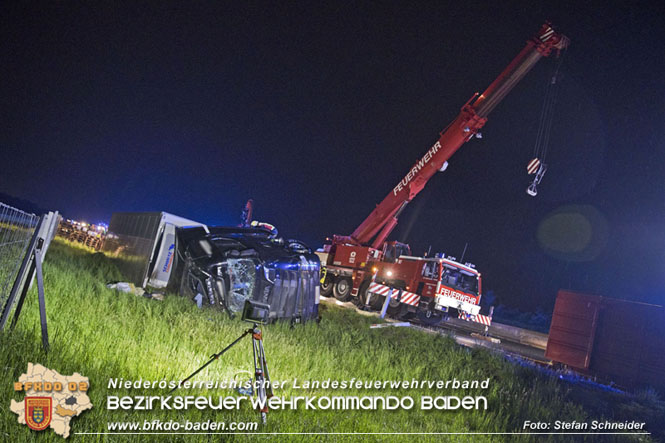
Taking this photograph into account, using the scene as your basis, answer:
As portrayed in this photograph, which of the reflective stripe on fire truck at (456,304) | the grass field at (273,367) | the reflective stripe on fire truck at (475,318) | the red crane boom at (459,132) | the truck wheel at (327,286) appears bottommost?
the grass field at (273,367)

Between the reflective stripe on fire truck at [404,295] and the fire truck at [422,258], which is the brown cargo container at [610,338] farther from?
the reflective stripe on fire truck at [404,295]

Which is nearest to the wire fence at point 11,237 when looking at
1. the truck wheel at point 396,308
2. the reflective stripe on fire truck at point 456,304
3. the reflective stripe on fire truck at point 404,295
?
the reflective stripe on fire truck at point 404,295

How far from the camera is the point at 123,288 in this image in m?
9.04

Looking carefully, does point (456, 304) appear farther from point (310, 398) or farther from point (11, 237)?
point (11, 237)

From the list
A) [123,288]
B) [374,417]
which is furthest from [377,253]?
[374,417]

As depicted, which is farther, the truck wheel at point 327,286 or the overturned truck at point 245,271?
the truck wheel at point 327,286

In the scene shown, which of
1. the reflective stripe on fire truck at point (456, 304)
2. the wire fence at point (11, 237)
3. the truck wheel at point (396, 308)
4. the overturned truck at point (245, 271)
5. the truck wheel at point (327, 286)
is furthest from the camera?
the truck wheel at point (327, 286)

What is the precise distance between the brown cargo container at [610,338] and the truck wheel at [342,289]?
7.82 metres

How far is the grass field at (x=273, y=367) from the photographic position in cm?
341

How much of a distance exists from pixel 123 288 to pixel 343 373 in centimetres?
629

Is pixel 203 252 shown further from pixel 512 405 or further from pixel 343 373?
pixel 512 405

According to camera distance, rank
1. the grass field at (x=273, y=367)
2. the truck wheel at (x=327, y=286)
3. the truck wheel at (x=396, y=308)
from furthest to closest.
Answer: the truck wheel at (x=327, y=286)
the truck wheel at (x=396, y=308)
the grass field at (x=273, y=367)

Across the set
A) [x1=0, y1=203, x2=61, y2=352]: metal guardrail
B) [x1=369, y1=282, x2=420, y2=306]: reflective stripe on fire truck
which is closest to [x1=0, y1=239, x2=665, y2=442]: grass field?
[x1=0, y1=203, x2=61, y2=352]: metal guardrail

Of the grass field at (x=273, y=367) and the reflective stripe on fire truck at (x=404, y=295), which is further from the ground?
the reflective stripe on fire truck at (x=404, y=295)
